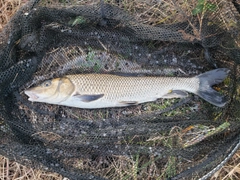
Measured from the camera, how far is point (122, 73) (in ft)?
8.63

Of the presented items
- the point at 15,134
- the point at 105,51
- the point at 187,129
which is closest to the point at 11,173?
the point at 15,134

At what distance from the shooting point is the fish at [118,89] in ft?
8.19

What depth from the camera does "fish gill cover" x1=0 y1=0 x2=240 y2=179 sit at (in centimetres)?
241

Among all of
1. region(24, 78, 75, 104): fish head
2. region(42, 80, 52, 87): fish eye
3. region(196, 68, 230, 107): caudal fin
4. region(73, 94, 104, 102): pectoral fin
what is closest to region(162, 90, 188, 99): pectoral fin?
region(196, 68, 230, 107): caudal fin

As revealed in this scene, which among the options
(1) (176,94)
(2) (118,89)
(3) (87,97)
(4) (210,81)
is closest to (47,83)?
(3) (87,97)

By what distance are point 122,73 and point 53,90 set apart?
532 mm

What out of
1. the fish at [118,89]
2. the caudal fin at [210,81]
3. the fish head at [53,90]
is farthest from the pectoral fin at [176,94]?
the fish head at [53,90]

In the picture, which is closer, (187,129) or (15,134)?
(15,134)

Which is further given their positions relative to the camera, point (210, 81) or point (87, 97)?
point (210, 81)

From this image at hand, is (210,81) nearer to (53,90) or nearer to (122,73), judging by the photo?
(122,73)

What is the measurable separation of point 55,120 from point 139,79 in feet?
2.31

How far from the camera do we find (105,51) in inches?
106

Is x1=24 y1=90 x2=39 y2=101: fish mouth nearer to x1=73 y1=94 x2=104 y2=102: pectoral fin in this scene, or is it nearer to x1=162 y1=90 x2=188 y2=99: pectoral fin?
x1=73 y1=94 x2=104 y2=102: pectoral fin

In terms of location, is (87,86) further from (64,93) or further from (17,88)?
(17,88)
